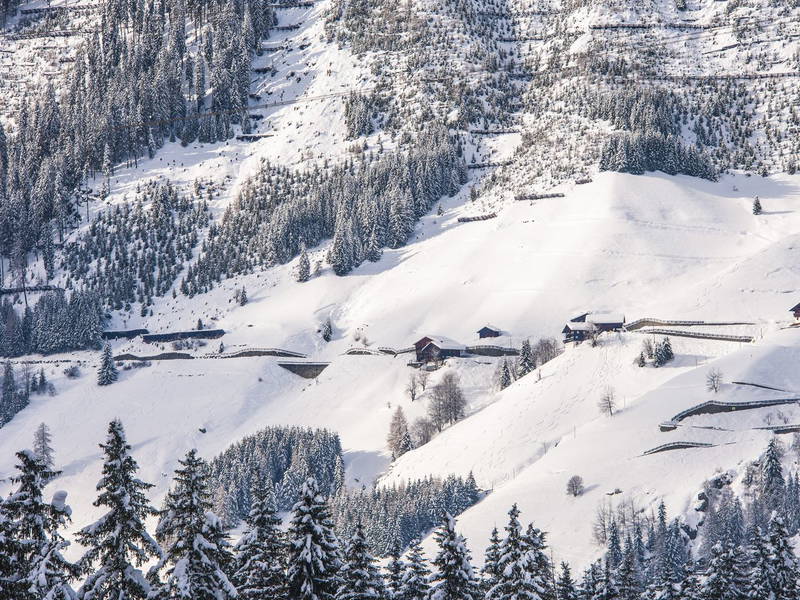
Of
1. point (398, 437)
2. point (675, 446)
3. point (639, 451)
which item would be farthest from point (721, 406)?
point (398, 437)

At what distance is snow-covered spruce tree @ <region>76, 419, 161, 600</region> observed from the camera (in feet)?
96.3

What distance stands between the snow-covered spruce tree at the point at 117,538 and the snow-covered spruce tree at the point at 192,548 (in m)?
0.73

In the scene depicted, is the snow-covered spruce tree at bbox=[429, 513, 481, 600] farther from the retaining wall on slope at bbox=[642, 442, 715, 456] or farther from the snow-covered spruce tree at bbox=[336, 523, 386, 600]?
the retaining wall on slope at bbox=[642, 442, 715, 456]

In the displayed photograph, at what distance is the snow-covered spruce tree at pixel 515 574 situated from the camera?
116 feet

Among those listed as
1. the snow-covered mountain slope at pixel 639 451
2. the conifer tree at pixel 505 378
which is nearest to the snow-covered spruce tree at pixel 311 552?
the snow-covered mountain slope at pixel 639 451

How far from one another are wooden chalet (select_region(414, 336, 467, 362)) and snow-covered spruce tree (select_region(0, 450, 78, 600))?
97.7 metres

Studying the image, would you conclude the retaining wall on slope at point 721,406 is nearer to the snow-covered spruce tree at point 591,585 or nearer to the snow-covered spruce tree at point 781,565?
the snow-covered spruce tree at point 591,585

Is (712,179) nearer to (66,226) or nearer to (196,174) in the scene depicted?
(196,174)

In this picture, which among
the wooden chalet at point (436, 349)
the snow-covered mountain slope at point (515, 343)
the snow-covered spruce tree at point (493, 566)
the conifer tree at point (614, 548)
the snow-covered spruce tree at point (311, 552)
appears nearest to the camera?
the snow-covered spruce tree at point (311, 552)

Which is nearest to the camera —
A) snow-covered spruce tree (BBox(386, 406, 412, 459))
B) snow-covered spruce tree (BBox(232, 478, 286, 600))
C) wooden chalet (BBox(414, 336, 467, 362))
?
snow-covered spruce tree (BBox(232, 478, 286, 600))

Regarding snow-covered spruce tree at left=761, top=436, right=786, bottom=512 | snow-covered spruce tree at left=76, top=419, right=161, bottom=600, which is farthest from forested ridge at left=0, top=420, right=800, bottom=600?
snow-covered spruce tree at left=761, top=436, right=786, bottom=512

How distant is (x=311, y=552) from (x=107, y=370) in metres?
107

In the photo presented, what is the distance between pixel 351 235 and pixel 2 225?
68966 millimetres

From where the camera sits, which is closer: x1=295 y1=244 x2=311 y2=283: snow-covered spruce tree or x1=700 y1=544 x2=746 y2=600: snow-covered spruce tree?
x1=700 y1=544 x2=746 y2=600: snow-covered spruce tree
